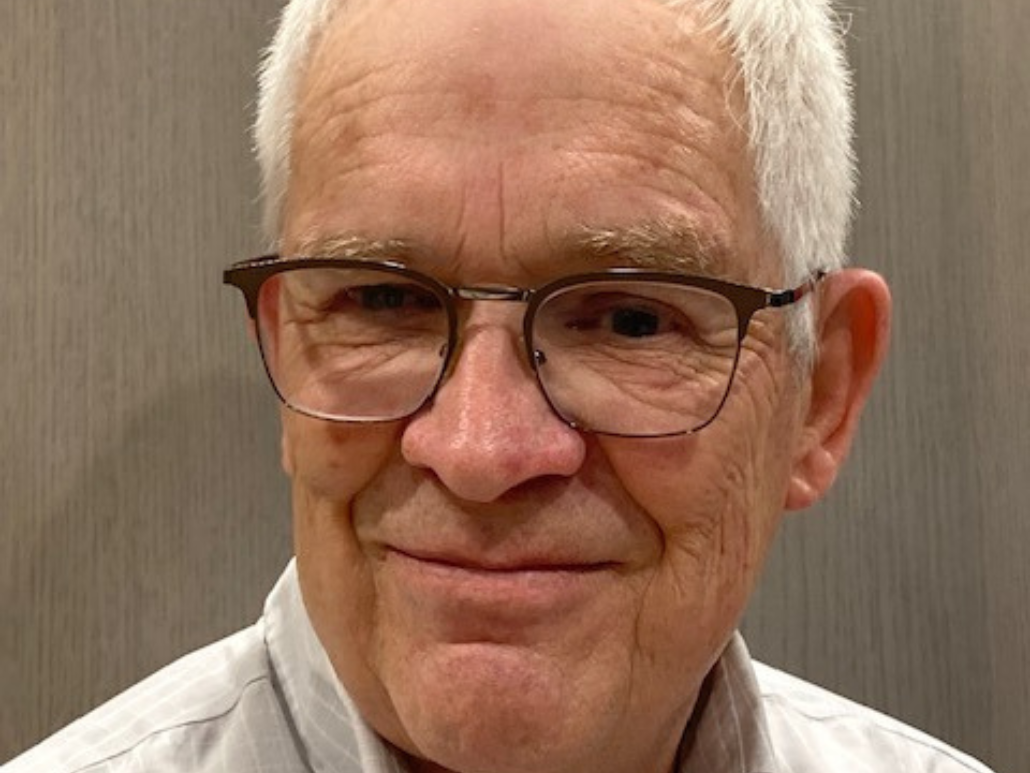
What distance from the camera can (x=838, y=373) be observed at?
43.9 inches

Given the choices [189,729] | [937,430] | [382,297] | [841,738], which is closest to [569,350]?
[382,297]

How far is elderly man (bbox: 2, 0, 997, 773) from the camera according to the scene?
34.8 inches

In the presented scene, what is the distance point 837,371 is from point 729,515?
22 centimetres

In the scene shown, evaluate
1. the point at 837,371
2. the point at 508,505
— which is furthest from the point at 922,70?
the point at 508,505

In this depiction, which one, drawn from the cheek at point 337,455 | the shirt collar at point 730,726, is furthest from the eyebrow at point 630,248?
the shirt collar at point 730,726

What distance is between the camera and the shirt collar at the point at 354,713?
1.04 meters

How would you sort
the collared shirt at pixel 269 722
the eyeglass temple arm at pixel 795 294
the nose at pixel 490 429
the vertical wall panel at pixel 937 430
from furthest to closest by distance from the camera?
the vertical wall panel at pixel 937 430 < the collared shirt at pixel 269 722 < the eyeglass temple arm at pixel 795 294 < the nose at pixel 490 429

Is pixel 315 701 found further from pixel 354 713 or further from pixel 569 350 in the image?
pixel 569 350

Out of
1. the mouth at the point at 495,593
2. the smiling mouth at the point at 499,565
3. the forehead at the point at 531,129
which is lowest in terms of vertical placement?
the mouth at the point at 495,593

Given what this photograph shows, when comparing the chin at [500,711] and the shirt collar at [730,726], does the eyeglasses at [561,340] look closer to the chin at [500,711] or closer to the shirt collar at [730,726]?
the chin at [500,711]

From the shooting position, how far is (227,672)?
1.15 meters

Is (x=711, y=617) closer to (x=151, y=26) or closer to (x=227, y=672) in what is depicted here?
(x=227, y=672)

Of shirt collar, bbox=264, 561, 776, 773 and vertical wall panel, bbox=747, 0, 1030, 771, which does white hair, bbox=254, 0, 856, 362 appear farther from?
vertical wall panel, bbox=747, 0, 1030, 771

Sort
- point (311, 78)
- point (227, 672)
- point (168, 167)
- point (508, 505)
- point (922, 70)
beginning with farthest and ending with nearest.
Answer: point (922, 70) < point (168, 167) < point (227, 672) < point (311, 78) < point (508, 505)
